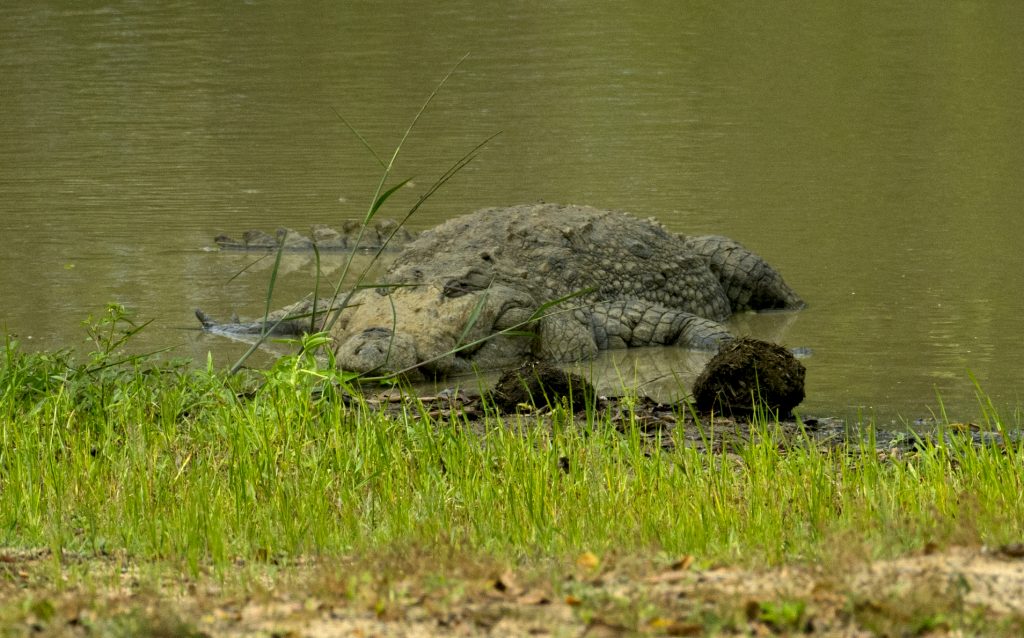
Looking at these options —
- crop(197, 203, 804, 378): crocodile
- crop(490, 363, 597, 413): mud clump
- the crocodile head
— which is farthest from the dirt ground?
the crocodile head

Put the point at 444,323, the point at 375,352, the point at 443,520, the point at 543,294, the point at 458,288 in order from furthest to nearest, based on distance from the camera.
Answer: the point at 543,294
the point at 458,288
the point at 444,323
the point at 375,352
the point at 443,520

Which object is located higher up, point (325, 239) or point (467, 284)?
point (467, 284)

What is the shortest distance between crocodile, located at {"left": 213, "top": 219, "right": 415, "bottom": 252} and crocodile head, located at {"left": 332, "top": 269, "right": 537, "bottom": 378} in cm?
189

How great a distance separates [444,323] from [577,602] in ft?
15.8

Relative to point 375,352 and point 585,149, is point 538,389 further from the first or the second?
point 585,149

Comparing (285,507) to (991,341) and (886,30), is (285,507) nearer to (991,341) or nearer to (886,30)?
(991,341)

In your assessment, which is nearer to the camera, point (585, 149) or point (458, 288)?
point (458, 288)

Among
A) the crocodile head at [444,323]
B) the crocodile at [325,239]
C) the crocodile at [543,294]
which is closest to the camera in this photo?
the crocodile head at [444,323]

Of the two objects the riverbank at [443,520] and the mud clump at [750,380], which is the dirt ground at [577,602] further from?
the mud clump at [750,380]

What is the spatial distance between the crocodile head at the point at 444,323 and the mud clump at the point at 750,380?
62.7 inches

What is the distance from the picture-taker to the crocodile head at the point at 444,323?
776 cm

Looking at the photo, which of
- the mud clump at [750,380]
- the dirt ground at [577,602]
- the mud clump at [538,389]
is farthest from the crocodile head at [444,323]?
the dirt ground at [577,602]

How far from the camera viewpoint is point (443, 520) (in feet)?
14.8

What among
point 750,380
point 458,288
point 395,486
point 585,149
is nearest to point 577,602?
point 395,486
